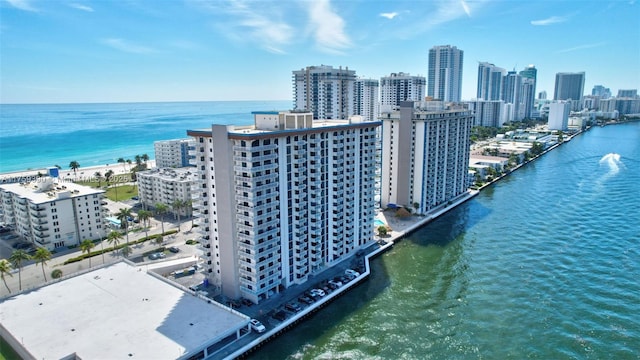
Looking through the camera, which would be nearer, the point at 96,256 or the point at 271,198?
the point at 271,198

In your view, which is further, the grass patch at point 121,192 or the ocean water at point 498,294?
the grass patch at point 121,192

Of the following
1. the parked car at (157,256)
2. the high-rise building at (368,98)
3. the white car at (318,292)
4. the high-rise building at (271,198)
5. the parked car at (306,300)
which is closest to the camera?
the high-rise building at (271,198)

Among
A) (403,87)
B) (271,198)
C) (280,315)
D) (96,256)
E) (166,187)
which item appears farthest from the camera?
(403,87)

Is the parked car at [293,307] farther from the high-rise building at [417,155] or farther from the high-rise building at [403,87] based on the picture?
the high-rise building at [403,87]

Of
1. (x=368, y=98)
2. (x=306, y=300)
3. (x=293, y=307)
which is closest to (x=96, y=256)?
(x=293, y=307)

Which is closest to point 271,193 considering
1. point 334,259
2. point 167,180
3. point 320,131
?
point 320,131

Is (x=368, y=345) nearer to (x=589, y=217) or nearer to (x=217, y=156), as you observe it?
(x=217, y=156)

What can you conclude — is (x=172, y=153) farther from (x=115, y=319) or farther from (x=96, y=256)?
(x=115, y=319)

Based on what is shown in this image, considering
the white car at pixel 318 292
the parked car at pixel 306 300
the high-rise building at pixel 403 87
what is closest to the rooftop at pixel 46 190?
the parked car at pixel 306 300
